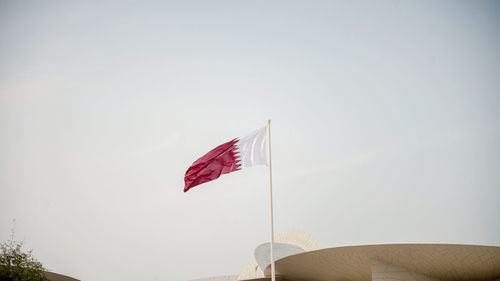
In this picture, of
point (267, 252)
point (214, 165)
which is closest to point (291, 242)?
point (267, 252)

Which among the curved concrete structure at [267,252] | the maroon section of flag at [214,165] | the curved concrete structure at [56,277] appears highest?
the curved concrete structure at [267,252]

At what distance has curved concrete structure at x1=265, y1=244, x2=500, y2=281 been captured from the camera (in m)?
20.0

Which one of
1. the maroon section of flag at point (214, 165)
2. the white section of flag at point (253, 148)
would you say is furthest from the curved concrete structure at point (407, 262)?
the maroon section of flag at point (214, 165)

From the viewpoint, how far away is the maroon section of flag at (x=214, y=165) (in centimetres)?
1647

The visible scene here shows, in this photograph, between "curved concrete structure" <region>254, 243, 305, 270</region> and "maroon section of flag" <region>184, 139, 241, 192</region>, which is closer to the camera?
"maroon section of flag" <region>184, 139, 241, 192</region>

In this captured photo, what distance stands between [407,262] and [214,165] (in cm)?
1250

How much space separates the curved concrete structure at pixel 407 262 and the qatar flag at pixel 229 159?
8750 millimetres

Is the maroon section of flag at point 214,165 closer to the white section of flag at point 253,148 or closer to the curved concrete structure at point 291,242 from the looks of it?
the white section of flag at point 253,148

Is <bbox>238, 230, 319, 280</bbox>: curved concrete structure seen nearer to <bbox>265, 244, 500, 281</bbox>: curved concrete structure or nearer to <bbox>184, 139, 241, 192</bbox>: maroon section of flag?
<bbox>265, 244, 500, 281</bbox>: curved concrete structure

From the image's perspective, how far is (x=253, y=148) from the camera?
16609mm

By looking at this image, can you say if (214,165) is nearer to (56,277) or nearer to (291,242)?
(56,277)

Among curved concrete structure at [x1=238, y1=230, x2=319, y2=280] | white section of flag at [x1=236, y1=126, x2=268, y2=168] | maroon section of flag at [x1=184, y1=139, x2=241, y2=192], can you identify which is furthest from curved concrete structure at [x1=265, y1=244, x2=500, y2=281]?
curved concrete structure at [x1=238, y1=230, x2=319, y2=280]

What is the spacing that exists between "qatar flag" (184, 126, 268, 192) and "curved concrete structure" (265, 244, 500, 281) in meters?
8.75

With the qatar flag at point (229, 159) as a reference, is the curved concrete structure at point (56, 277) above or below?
below
